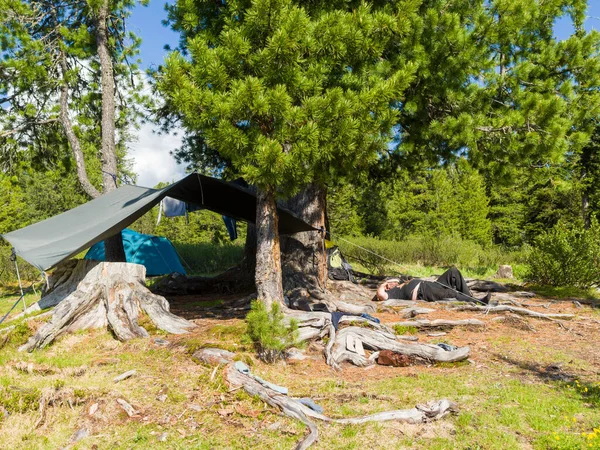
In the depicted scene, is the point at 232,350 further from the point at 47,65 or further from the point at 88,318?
the point at 47,65

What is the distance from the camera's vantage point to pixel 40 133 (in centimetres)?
1031

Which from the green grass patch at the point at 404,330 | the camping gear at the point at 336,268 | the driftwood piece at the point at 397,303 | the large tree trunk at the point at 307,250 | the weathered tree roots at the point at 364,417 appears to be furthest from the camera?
the camping gear at the point at 336,268

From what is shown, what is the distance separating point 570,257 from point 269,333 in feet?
22.5

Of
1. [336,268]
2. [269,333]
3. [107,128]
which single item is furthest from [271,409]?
[107,128]

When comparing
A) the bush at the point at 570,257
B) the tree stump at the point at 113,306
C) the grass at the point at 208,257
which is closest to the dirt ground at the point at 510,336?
the tree stump at the point at 113,306

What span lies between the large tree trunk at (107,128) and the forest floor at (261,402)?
10.7 feet

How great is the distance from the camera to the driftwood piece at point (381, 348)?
4.74m

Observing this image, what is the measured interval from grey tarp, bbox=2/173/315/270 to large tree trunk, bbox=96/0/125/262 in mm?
1083

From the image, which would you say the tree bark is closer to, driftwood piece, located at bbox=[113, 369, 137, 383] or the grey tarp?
the grey tarp

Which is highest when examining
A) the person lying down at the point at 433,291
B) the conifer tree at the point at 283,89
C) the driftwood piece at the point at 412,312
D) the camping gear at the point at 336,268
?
the conifer tree at the point at 283,89

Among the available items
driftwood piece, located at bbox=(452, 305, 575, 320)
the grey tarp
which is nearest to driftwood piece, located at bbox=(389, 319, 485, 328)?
driftwood piece, located at bbox=(452, 305, 575, 320)

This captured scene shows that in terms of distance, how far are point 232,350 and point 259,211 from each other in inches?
66.1

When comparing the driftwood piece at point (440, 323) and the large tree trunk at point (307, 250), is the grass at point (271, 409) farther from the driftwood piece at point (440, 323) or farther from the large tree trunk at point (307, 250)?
the large tree trunk at point (307, 250)

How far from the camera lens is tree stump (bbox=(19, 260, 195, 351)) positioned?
5.43 meters
